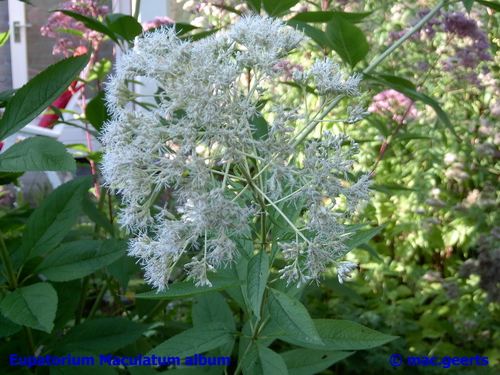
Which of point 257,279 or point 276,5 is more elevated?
point 276,5

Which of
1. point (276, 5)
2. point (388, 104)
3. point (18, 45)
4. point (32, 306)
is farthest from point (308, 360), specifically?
point (18, 45)

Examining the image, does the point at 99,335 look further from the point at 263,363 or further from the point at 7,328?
the point at 263,363

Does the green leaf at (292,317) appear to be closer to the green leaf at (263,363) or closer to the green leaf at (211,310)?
the green leaf at (263,363)

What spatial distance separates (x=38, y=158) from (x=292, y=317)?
1.46ft

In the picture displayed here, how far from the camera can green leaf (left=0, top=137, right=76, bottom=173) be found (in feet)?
2.37

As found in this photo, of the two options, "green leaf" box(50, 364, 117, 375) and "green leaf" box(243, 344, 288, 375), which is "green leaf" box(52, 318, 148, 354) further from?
"green leaf" box(243, 344, 288, 375)

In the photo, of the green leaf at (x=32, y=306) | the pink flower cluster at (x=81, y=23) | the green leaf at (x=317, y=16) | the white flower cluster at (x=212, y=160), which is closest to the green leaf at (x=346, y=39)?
the green leaf at (x=317, y=16)

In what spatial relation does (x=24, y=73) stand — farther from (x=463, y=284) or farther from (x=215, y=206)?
(x=215, y=206)

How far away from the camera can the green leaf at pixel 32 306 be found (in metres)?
0.77

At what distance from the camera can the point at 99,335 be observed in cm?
108

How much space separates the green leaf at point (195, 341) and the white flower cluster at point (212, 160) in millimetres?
161

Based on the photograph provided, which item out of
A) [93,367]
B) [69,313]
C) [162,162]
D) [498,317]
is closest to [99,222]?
[69,313]

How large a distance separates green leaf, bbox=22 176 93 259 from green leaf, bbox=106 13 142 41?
0.40m

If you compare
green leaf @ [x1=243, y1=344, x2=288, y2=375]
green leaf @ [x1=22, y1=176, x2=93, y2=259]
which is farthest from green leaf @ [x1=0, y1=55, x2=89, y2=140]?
green leaf @ [x1=243, y1=344, x2=288, y2=375]
